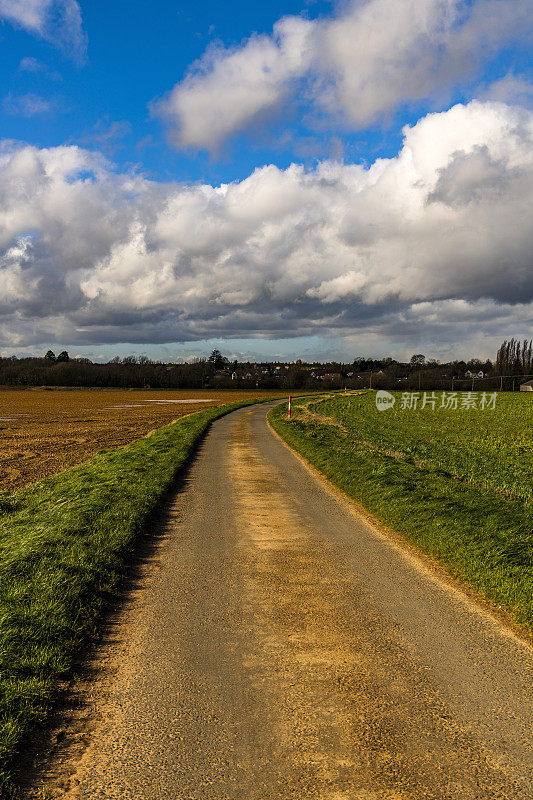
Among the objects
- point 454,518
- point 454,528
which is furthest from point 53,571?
point 454,518

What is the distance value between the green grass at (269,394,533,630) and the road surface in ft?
1.66

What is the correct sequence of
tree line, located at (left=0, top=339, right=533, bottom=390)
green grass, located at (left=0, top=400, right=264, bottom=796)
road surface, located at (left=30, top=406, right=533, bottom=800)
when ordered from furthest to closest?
tree line, located at (left=0, top=339, right=533, bottom=390) → green grass, located at (left=0, top=400, right=264, bottom=796) → road surface, located at (left=30, top=406, right=533, bottom=800)

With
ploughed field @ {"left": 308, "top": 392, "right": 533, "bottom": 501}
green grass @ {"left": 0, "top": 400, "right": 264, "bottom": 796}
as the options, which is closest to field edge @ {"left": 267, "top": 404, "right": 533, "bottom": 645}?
ploughed field @ {"left": 308, "top": 392, "right": 533, "bottom": 501}

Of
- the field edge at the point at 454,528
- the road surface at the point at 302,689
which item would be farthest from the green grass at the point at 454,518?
the road surface at the point at 302,689

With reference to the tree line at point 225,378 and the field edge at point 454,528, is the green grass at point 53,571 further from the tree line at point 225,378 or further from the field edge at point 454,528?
the tree line at point 225,378

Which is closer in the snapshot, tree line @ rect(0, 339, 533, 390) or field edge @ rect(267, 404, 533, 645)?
field edge @ rect(267, 404, 533, 645)

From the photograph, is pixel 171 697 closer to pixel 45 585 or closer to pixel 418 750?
pixel 418 750

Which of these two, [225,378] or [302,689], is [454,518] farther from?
[225,378]

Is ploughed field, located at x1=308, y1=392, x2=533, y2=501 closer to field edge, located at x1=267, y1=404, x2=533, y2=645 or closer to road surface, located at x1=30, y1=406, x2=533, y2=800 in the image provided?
field edge, located at x1=267, y1=404, x2=533, y2=645

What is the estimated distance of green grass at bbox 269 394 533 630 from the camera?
636cm

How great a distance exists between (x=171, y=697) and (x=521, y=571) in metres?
4.71

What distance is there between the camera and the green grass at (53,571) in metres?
3.99

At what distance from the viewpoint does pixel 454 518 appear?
346 inches

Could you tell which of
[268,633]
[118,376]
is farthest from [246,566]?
[118,376]
